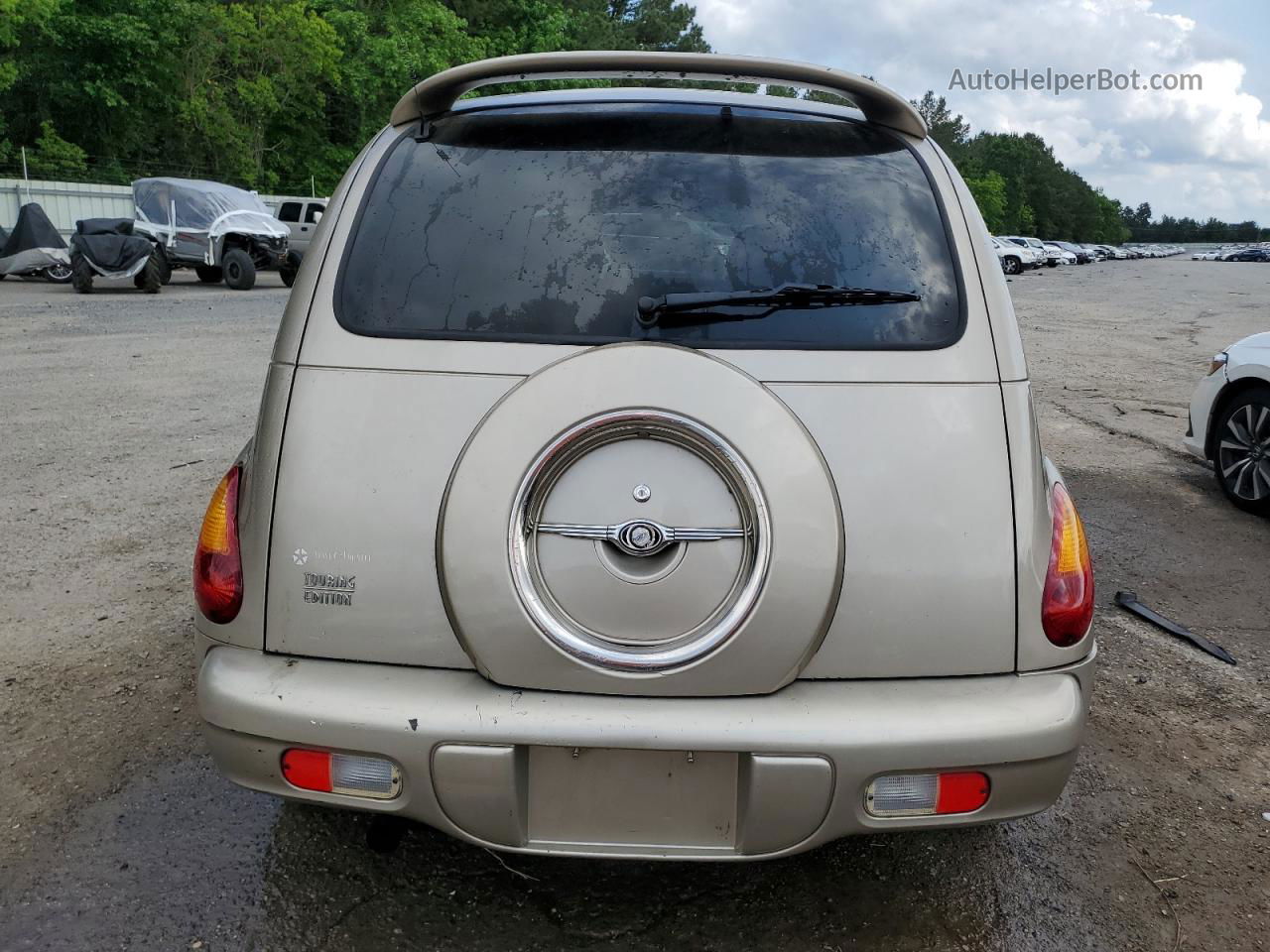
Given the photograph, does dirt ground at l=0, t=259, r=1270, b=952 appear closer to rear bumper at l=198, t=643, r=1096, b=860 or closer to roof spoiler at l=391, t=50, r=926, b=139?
rear bumper at l=198, t=643, r=1096, b=860

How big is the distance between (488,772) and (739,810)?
46 cm

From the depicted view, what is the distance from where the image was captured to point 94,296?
17.5m

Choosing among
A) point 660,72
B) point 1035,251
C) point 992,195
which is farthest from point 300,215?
point 992,195

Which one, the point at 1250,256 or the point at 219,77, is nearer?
the point at 219,77

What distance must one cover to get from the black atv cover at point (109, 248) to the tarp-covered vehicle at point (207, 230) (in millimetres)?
1538

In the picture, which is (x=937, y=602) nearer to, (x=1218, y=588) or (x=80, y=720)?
(x=80, y=720)

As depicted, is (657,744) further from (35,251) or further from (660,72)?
(35,251)

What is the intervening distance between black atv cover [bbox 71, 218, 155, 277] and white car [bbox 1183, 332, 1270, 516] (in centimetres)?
1673

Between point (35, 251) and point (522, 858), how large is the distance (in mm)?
22473

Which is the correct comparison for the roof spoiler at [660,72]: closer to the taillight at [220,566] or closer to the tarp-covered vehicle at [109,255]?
the taillight at [220,566]

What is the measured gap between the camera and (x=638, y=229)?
7.09 ft

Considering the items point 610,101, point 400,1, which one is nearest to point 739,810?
Result: point 610,101

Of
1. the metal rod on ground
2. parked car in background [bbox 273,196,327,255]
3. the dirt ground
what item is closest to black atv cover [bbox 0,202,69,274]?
parked car in background [bbox 273,196,327,255]

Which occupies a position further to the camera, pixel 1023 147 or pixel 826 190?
pixel 1023 147
